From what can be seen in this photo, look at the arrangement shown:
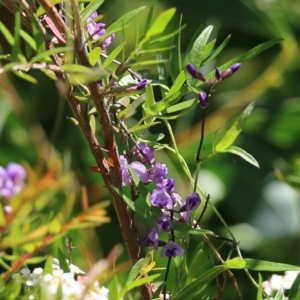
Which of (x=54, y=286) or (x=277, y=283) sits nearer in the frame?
(x=54, y=286)

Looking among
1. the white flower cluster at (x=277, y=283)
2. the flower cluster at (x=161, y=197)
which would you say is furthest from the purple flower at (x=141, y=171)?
the white flower cluster at (x=277, y=283)

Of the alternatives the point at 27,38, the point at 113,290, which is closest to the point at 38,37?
Answer: the point at 27,38

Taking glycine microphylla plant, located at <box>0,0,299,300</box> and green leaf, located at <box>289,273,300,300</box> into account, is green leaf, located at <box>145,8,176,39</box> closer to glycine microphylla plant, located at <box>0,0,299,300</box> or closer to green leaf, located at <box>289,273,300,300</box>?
glycine microphylla plant, located at <box>0,0,299,300</box>

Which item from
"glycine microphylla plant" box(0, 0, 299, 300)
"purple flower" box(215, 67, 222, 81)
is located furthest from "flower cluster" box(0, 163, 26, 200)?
"purple flower" box(215, 67, 222, 81)

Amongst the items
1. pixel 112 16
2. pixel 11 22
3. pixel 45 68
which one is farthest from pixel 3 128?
pixel 45 68

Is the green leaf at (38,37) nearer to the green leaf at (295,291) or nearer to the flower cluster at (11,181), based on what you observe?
the flower cluster at (11,181)

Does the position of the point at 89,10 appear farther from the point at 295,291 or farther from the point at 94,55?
the point at 295,291
